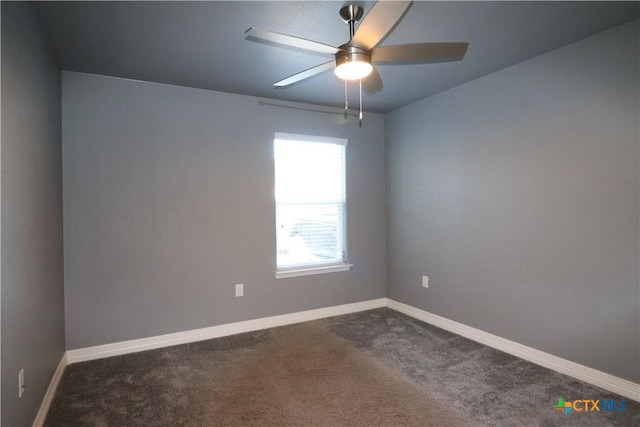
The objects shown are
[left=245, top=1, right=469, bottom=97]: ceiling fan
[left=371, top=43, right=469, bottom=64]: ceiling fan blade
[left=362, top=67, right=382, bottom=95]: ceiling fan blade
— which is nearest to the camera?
[left=245, top=1, right=469, bottom=97]: ceiling fan

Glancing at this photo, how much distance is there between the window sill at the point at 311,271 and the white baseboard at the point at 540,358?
36.8 inches

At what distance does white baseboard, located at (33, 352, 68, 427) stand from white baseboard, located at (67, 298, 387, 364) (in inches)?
6.9

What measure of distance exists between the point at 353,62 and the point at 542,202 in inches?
75.8

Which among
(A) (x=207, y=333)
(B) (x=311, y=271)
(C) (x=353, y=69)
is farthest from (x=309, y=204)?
(C) (x=353, y=69)

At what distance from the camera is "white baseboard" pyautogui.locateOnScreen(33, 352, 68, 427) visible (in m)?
2.02

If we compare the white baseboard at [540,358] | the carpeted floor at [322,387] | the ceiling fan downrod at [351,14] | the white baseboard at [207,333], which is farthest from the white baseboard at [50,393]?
the white baseboard at [540,358]

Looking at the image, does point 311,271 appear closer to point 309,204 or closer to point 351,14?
point 309,204

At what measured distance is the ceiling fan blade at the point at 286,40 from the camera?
167cm

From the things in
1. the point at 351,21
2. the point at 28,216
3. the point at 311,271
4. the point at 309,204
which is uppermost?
the point at 351,21

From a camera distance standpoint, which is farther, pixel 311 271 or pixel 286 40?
pixel 311 271

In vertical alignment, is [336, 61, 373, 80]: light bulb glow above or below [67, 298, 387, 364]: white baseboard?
above

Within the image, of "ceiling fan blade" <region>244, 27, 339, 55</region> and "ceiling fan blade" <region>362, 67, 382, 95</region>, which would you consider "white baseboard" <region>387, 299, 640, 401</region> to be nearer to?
"ceiling fan blade" <region>362, 67, 382, 95</region>

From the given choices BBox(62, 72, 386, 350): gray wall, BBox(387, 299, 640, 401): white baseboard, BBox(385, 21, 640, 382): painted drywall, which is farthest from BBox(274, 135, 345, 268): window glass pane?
BBox(387, 299, 640, 401): white baseboard

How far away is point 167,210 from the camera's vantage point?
3199mm
